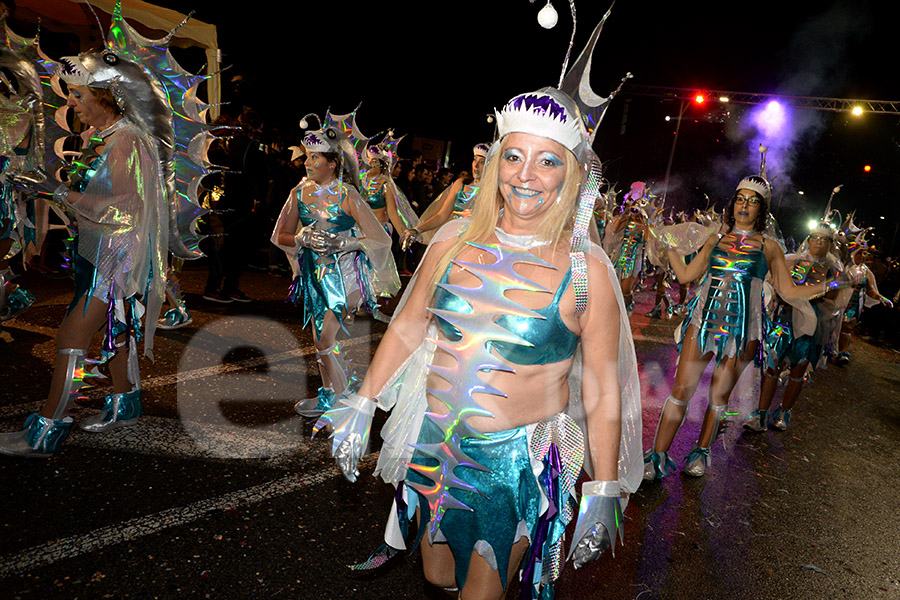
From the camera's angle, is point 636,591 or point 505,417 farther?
point 636,591

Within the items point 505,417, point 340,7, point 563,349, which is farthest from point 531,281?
point 340,7

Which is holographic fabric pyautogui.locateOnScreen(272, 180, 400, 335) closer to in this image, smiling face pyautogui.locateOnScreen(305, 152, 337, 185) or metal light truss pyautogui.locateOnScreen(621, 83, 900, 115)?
smiling face pyautogui.locateOnScreen(305, 152, 337, 185)

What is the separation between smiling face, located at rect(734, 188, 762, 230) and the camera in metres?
4.55

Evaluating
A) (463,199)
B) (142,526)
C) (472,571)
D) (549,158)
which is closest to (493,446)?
(472,571)

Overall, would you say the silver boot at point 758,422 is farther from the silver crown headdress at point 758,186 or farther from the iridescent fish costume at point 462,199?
the iridescent fish costume at point 462,199

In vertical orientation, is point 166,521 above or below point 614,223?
below

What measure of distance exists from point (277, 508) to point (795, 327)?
526 cm

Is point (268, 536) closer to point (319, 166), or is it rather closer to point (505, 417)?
point (505, 417)

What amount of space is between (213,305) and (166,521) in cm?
519

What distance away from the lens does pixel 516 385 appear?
6.59ft

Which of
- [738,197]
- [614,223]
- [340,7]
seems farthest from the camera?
[340,7]

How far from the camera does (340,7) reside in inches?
566

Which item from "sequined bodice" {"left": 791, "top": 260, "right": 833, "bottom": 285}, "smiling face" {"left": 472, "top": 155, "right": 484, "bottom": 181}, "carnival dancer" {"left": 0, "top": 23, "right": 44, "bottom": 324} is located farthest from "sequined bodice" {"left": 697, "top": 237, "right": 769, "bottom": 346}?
"carnival dancer" {"left": 0, "top": 23, "right": 44, "bottom": 324}

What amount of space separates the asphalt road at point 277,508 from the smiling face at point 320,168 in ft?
6.00
